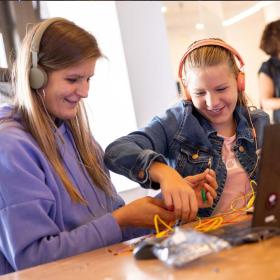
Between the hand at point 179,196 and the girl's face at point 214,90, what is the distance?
1.05 ft

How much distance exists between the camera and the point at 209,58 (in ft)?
3.77

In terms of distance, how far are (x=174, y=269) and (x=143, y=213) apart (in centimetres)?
33

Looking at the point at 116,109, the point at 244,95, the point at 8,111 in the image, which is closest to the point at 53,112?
the point at 8,111

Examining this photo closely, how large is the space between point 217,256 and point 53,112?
0.63 m

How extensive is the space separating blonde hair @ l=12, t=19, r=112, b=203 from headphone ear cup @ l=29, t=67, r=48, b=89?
1cm

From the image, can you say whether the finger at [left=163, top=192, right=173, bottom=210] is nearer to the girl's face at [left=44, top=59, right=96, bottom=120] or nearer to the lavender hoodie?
the lavender hoodie

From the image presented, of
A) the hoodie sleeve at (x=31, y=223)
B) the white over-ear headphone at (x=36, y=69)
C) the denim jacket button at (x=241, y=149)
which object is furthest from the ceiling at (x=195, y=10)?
the hoodie sleeve at (x=31, y=223)

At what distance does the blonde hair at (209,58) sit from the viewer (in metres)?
1.15

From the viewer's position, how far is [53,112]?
111 cm

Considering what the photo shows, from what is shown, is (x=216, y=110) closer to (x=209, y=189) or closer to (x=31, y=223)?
(x=209, y=189)

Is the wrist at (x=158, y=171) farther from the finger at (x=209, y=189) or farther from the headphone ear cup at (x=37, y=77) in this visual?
the headphone ear cup at (x=37, y=77)

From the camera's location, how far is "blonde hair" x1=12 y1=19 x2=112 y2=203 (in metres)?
1.01

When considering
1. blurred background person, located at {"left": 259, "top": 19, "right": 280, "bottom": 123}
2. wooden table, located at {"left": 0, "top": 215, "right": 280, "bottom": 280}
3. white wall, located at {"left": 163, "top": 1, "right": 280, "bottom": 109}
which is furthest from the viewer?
white wall, located at {"left": 163, "top": 1, "right": 280, "bottom": 109}

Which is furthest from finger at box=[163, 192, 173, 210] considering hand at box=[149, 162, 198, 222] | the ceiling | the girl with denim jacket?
the ceiling
